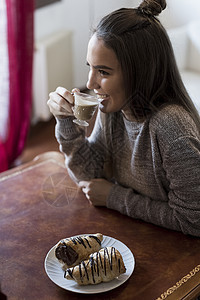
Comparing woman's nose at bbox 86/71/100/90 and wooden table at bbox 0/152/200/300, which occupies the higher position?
woman's nose at bbox 86/71/100/90

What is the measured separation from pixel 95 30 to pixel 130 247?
26.8 inches

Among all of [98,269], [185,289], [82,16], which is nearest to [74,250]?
[98,269]

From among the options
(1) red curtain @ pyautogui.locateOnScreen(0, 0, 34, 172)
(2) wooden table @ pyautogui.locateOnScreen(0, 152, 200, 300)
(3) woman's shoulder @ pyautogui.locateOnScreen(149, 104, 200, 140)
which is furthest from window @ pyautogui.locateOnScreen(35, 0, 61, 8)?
(3) woman's shoulder @ pyautogui.locateOnScreen(149, 104, 200, 140)

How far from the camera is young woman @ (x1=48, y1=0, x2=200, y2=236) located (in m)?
1.39

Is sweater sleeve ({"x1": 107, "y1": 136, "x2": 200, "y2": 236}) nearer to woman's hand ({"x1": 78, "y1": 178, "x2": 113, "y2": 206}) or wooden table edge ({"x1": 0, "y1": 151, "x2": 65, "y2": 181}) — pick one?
woman's hand ({"x1": 78, "y1": 178, "x2": 113, "y2": 206})

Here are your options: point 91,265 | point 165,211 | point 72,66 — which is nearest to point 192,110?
point 165,211

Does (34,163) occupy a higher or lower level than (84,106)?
lower

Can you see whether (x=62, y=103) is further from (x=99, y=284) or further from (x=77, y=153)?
(x=99, y=284)

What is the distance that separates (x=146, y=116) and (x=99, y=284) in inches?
22.3

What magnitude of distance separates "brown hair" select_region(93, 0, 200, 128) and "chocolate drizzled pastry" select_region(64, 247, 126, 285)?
1.71 feet

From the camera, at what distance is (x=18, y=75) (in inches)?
126

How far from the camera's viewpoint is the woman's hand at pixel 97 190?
1.57 metres

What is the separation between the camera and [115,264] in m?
1.19

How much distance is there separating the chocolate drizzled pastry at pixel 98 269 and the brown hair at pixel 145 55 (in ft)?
1.71
